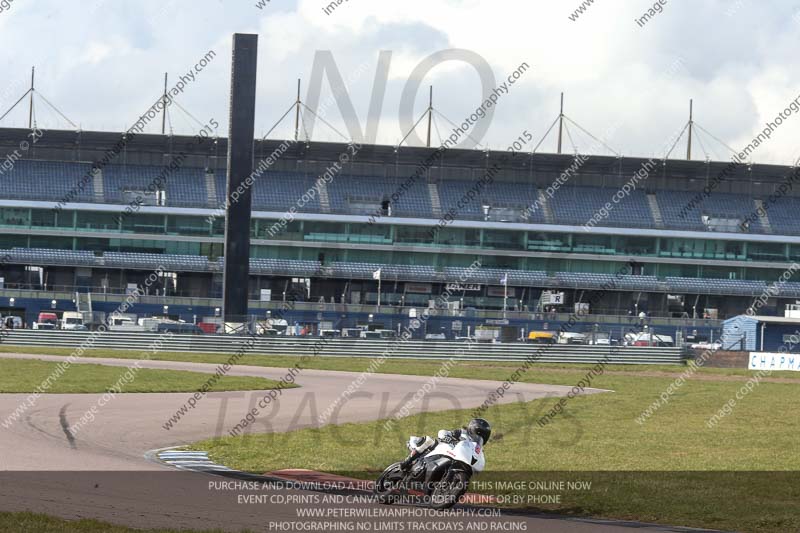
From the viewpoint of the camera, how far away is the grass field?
50.9 ft

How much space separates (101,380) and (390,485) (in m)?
23.0

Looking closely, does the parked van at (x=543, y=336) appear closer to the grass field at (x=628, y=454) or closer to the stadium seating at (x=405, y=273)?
the stadium seating at (x=405, y=273)

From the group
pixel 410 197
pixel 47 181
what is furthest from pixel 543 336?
pixel 47 181

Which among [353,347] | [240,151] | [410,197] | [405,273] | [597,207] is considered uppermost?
[410,197]

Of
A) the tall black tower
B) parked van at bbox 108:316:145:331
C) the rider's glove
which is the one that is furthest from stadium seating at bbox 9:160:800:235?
the rider's glove

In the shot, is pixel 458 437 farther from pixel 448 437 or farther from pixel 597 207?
pixel 597 207

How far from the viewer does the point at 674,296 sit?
282ft

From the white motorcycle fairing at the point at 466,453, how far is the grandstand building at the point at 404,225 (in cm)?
6307

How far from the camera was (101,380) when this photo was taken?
3525 cm

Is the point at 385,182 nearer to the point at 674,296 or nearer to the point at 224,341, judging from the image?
the point at 674,296

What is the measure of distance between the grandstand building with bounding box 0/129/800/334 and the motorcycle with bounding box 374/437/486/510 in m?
62.7

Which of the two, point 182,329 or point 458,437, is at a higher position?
point 458,437

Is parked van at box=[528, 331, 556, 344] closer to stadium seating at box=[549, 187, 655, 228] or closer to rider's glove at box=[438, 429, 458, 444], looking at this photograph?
stadium seating at box=[549, 187, 655, 228]

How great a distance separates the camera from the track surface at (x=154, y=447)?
13484mm
